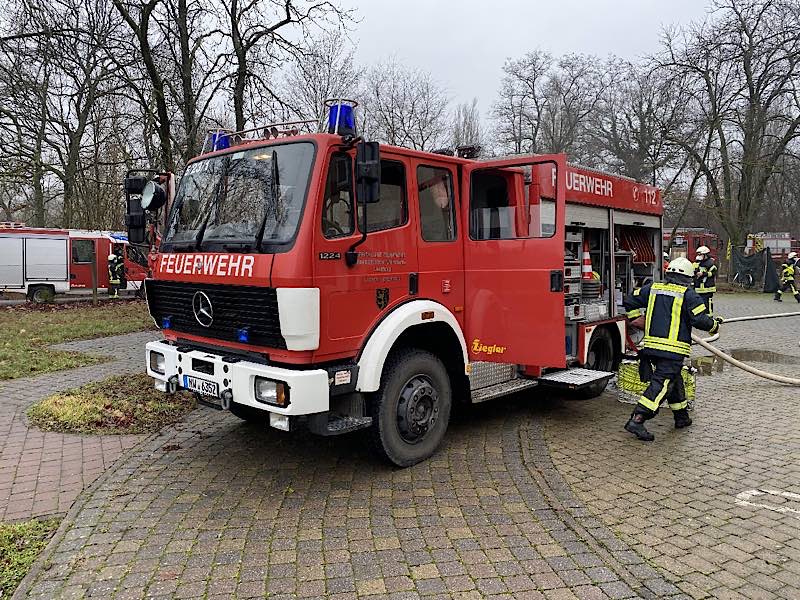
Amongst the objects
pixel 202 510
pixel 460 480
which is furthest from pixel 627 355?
pixel 202 510

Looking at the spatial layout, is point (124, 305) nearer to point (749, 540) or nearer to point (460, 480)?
point (460, 480)

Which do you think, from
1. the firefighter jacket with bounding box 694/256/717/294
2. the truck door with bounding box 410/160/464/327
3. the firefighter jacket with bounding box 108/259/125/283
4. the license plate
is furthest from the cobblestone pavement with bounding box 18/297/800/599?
the firefighter jacket with bounding box 108/259/125/283

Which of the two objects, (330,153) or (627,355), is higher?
(330,153)

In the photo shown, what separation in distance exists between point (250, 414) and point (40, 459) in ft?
5.82

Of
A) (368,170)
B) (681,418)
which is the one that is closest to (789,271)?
(681,418)

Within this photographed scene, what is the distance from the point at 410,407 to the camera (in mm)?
4832

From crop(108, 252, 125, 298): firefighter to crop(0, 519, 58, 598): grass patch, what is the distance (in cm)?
1890

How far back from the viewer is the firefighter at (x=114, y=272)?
21250mm

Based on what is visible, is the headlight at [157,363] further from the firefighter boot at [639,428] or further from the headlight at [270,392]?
the firefighter boot at [639,428]

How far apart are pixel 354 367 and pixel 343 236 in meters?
0.97

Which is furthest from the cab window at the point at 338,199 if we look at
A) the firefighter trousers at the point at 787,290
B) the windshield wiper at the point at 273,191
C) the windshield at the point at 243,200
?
the firefighter trousers at the point at 787,290

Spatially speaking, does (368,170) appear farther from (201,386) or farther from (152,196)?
(152,196)

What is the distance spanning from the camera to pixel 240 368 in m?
4.27

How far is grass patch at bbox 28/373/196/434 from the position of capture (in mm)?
6004
